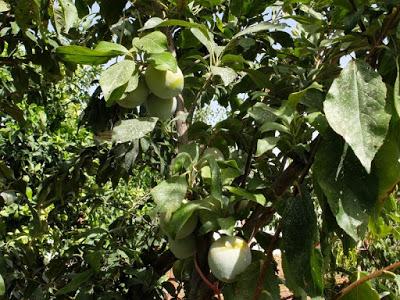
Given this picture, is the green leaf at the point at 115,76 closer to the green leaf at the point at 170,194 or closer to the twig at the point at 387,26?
the green leaf at the point at 170,194

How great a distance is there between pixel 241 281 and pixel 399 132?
1.19 ft

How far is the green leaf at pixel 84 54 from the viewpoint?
863 millimetres

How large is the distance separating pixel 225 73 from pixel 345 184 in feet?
0.97

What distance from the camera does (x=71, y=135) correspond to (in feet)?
13.1

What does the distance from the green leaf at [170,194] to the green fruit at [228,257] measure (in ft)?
0.33

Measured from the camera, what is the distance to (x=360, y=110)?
28.6 inches

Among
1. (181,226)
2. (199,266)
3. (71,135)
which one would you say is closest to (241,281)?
(199,266)

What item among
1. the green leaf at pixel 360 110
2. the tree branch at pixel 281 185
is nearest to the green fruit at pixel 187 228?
the tree branch at pixel 281 185

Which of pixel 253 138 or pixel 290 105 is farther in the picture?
pixel 253 138

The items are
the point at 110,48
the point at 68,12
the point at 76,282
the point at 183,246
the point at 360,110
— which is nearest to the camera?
the point at 360,110

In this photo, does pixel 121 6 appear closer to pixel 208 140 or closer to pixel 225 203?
pixel 208 140

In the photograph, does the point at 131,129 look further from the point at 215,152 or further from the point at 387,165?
the point at 387,165

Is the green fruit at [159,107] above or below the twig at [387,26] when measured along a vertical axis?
below

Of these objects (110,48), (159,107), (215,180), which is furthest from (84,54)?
(215,180)
